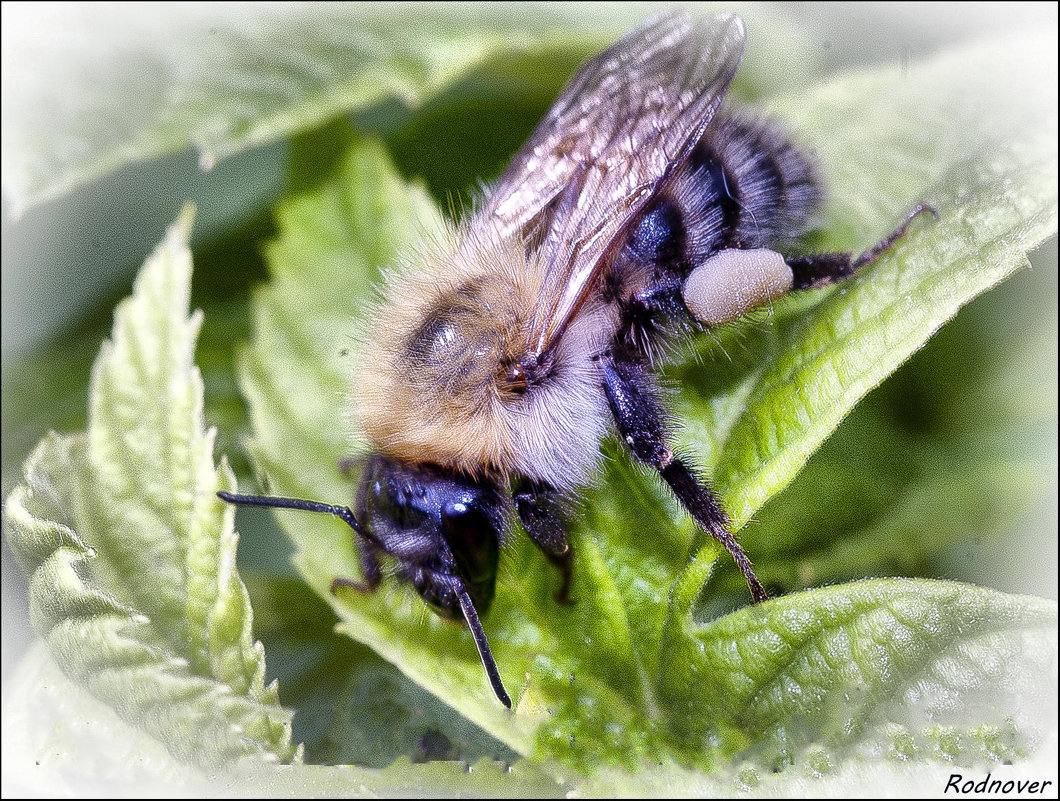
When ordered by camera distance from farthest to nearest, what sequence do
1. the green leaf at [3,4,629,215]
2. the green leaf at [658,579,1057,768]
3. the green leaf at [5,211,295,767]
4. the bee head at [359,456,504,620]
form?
the green leaf at [3,4,629,215], the bee head at [359,456,504,620], the green leaf at [5,211,295,767], the green leaf at [658,579,1057,768]

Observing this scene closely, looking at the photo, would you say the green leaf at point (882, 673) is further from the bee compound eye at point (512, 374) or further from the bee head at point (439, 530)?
the bee compound eye at point (512, 374)

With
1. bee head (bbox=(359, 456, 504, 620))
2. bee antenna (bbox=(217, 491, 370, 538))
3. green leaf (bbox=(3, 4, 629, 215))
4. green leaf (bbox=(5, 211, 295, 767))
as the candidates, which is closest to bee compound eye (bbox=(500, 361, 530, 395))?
bee head (bbox=(359, 456, 504, 620))

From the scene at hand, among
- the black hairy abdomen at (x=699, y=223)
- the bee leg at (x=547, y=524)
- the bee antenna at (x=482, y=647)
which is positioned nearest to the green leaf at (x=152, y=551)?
the bee antenna at (x=482, y=647)

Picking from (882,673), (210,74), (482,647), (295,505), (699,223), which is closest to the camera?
(882,673)

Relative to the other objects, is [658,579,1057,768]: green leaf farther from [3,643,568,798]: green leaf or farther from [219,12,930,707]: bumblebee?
[3,643,568,798]: green leaf

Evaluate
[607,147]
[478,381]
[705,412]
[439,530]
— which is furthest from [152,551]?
[607,147]

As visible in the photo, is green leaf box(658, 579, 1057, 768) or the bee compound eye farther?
the bee compound eye

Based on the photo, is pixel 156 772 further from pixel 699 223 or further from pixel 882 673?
pixel 699 223
